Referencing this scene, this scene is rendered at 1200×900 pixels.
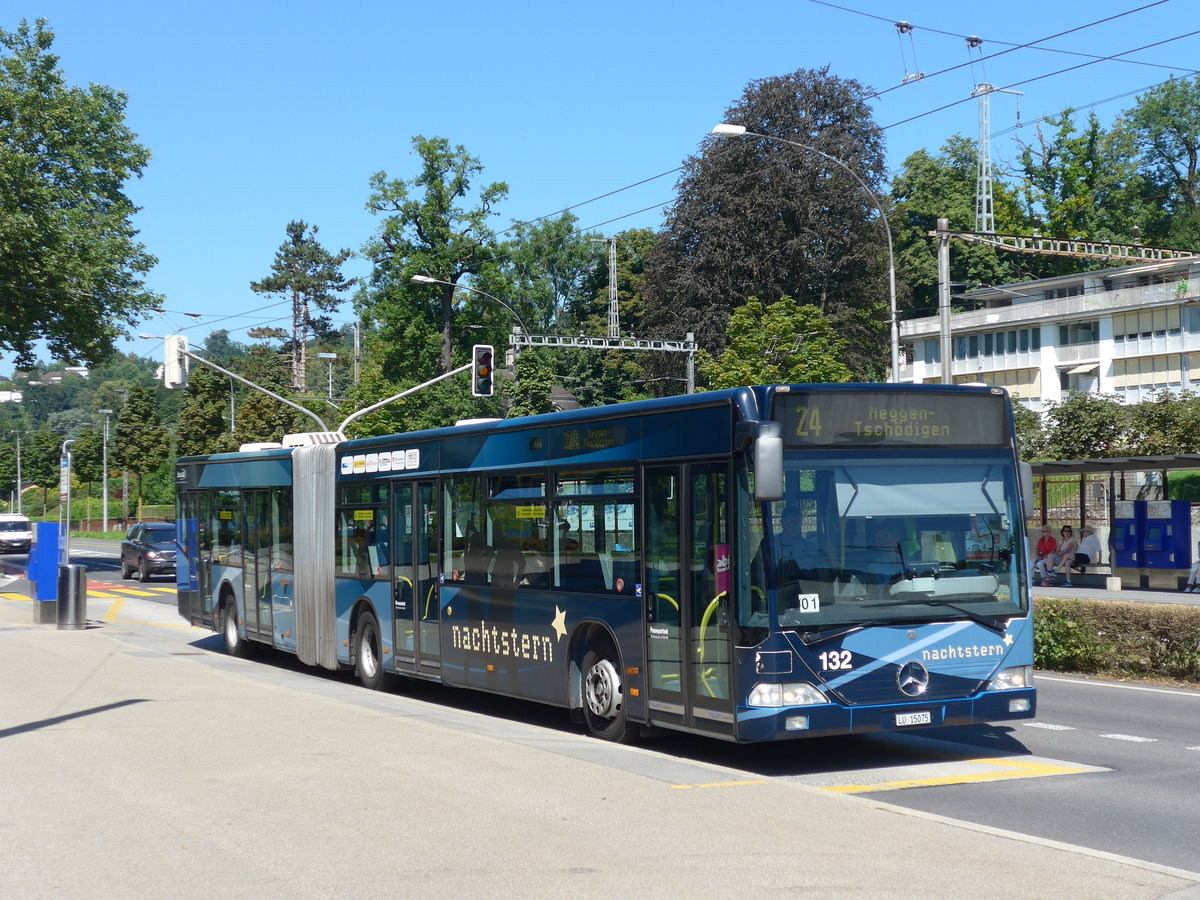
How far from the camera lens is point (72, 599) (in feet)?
80.0

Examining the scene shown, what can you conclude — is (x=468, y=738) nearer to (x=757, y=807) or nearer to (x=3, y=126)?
(x=757, y=807)

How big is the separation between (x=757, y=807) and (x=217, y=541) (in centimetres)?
1478

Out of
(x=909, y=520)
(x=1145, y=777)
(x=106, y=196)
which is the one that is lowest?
(x=1145, y=777)

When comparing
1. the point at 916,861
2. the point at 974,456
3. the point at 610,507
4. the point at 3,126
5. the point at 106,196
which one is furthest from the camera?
the point at 106,196

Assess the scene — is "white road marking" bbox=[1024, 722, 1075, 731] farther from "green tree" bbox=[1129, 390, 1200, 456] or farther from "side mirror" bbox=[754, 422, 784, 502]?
"green tree" bbox=[1129, 390, 1200, 456]

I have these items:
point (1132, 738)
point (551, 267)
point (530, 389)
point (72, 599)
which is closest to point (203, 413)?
point (551, 267)

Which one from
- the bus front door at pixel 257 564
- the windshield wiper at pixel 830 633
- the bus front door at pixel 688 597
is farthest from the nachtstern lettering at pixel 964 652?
the bus front door at pixel 257 564

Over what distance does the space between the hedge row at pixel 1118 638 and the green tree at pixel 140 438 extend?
309 ft

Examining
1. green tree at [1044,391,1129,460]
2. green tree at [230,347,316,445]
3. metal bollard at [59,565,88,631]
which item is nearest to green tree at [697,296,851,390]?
green tree at [1044,391,1129,460]

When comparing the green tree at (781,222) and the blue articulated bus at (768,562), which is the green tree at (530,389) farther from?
the blue articulated bus at (768,562)

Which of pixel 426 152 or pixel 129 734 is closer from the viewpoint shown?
pixel 129 734

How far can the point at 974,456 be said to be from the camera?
10.7m

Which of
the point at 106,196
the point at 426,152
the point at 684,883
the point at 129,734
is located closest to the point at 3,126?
the point at 106,196

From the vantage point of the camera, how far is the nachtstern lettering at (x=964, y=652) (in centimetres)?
1020
